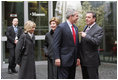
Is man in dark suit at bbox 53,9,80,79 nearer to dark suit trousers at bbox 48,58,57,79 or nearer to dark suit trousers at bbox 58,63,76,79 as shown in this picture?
dark suit trousers at bbox 58,63,76,79

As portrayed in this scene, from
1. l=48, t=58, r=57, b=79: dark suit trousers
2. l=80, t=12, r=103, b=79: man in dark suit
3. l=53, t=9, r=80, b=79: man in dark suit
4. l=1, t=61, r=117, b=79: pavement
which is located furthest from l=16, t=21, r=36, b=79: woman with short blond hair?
l=1, t=61, r=117, b=79: pavement

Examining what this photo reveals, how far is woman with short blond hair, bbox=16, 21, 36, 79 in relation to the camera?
19.5 ft

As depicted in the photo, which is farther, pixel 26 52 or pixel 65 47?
pixel 26 52

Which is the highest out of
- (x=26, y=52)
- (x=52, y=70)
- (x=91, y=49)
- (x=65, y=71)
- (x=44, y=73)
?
(x=91, y=49)

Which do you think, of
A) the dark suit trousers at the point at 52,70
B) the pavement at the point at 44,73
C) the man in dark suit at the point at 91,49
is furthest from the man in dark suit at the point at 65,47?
the pavement at the point at 44,73

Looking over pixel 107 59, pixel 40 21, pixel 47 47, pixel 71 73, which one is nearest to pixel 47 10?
pixel 40 21

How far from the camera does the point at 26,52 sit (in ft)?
19.6

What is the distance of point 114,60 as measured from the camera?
12555mm

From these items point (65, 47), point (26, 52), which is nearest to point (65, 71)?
point (65, 47)

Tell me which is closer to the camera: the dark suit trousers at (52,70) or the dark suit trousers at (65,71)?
the dark suit trousers at (65,71)

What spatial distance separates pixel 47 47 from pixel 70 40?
1347 mm

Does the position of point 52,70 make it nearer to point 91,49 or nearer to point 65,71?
point 65,71

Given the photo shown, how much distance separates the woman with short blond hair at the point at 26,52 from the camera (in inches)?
235

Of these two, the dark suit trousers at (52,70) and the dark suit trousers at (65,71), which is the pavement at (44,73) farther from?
the dark suit trousers at (65,71)
